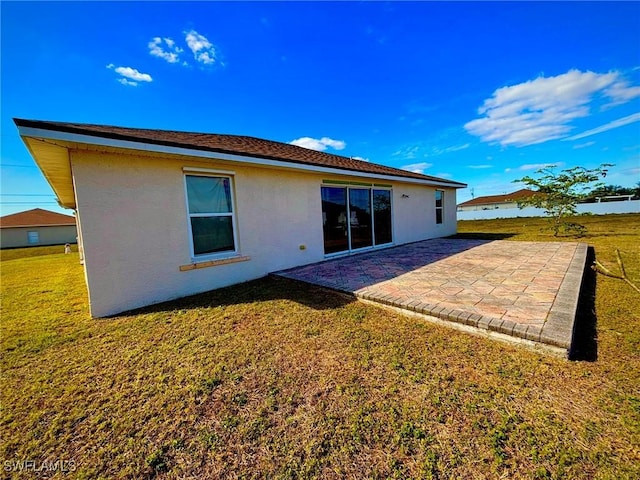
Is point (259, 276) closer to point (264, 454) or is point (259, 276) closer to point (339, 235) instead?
Answer: point (339, 235)

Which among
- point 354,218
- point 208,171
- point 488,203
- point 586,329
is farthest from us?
point 488,203

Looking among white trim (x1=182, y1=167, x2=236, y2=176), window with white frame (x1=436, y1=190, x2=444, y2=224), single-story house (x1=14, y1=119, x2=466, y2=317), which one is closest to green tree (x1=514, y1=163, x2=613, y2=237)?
window with white frame (x1=436, y1=190, x2=444, y2=224)

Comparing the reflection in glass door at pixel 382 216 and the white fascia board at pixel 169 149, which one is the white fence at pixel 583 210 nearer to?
the reflection in glass door at pixel 382 216

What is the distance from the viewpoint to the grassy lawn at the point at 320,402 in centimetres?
166

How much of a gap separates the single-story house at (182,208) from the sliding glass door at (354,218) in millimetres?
52

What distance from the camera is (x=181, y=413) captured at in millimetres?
2172

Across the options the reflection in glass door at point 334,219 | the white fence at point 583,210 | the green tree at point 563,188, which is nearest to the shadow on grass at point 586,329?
the reflection in glass door at point 334,219

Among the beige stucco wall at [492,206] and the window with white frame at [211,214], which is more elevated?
the beige stucco wall at [492,206]

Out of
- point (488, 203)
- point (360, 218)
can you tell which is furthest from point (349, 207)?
point (488, 203)

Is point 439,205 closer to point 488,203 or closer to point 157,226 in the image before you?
point 157,226

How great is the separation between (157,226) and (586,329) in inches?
281

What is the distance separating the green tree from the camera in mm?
12039

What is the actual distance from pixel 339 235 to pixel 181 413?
698 centimetres

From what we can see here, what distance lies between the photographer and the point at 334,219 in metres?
8.54
